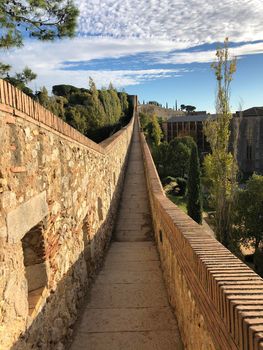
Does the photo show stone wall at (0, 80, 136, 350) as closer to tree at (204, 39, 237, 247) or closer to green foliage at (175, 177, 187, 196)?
tree at (204, 39, 237, 247)

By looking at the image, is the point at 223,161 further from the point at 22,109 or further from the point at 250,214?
the point at 22,109

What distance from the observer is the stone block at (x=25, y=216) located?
2506 mm

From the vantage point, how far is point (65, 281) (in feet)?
13.3

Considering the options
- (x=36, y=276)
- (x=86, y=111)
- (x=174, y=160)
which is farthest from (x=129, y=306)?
(x=174, y=160)

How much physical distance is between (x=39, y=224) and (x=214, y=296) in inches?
69.4

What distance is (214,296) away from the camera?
2.15m

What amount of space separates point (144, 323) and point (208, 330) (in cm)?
227

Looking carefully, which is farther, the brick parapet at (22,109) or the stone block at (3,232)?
the brick parapet at (22,109)

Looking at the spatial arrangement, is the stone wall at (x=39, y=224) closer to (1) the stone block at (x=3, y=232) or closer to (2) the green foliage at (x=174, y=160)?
(1) the stone block at (x=3, y=232)

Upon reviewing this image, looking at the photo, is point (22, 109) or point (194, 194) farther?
point (194, 194)

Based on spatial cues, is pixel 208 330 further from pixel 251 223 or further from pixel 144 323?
pixel 251 223

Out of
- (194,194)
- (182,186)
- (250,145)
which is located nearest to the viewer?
(194,194)

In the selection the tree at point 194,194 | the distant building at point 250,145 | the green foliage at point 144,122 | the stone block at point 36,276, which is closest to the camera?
the stone block at point 36,276

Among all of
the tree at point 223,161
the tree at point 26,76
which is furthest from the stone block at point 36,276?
the tree at point 223,161
